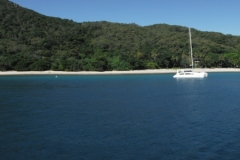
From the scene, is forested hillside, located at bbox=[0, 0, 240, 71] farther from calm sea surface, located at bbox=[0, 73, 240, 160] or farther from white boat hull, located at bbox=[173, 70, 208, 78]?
calm sea surface, located at bbox=[0, 73, 240, 160]

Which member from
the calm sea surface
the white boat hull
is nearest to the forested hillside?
the white boat hull

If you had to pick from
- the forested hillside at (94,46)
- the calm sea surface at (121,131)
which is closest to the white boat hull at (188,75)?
the forested hillside at (94,46)

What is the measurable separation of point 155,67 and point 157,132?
90.7m

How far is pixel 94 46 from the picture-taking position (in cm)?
12938

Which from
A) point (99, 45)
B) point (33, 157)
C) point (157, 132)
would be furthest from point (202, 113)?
point (99, 45)

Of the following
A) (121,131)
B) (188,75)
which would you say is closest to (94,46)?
(188,75)

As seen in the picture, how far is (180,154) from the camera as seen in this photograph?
16281mm

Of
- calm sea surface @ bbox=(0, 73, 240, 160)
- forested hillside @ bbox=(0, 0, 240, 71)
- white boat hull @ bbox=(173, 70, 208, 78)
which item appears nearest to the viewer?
calm sea surface @ bbox=(0, 73, 240, 160)

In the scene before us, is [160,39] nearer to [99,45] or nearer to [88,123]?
[99,45]

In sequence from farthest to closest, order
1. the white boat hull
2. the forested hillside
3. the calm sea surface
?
the forested hillside → the white boat hull → the calm sea surface

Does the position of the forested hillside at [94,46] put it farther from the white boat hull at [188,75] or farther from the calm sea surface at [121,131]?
the calm sea surface at [121,131]

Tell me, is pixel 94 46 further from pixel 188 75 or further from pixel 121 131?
pixel 121 131

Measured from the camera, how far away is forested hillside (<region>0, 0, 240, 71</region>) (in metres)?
107

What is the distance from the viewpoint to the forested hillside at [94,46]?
106562mm
